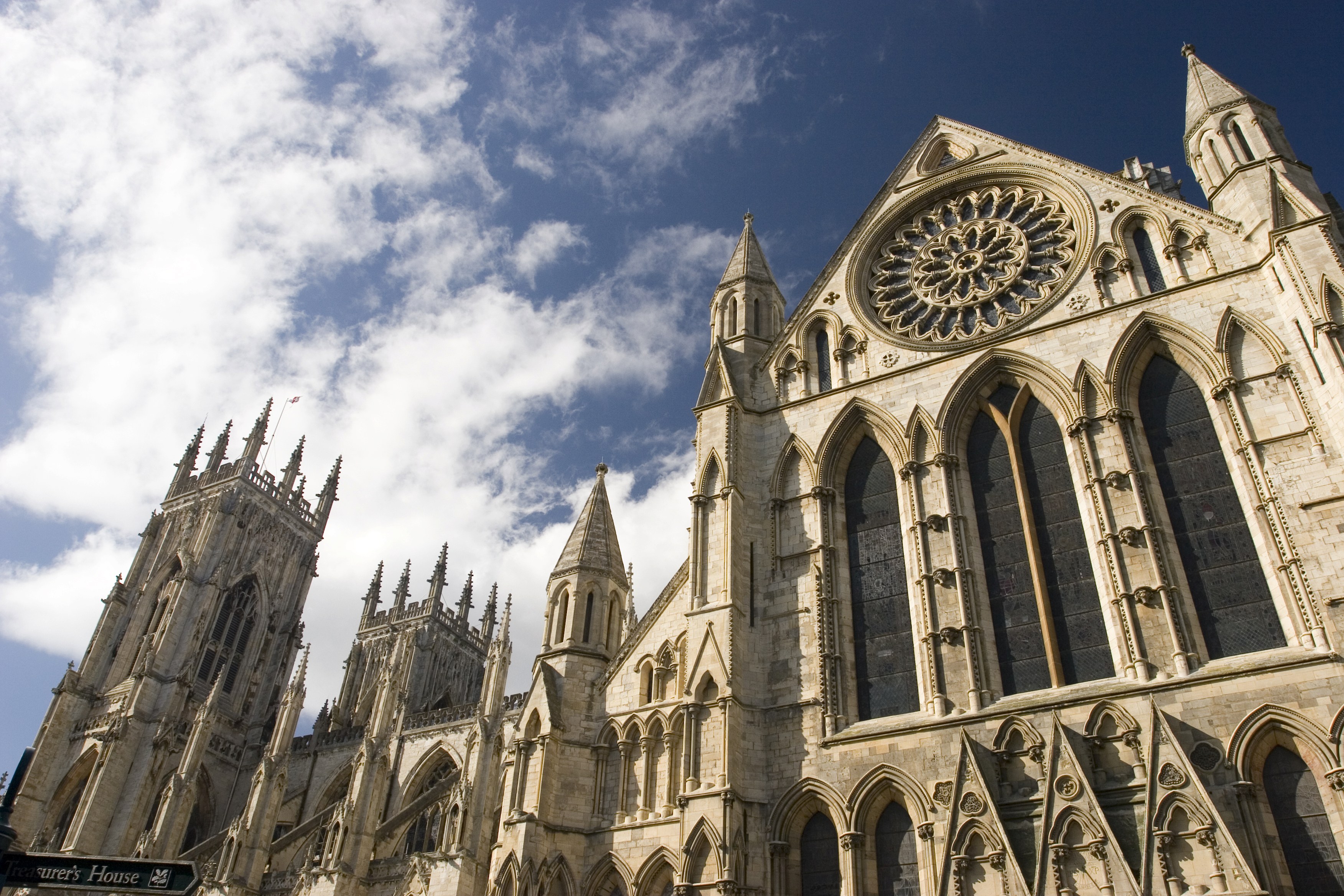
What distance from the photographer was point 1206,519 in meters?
13.9

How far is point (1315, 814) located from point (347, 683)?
55.4 metres

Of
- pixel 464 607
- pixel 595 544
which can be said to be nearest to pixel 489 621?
pixel 464 607

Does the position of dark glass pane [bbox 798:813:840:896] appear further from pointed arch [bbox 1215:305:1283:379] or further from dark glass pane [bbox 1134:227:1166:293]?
dark glass pane [bbox 1134:227:1166:293]

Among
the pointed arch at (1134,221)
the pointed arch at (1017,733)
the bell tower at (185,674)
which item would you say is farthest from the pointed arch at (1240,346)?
the bell tower at (185,674)

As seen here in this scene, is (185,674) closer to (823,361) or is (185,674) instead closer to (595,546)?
(595,546)

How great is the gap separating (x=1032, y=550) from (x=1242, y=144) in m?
8.11

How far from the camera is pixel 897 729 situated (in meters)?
13.8

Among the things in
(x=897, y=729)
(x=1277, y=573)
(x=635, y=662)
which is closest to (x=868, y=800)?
(x=897, y=729)

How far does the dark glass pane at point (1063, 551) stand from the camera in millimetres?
13711

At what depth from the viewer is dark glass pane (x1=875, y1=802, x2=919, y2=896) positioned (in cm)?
1295

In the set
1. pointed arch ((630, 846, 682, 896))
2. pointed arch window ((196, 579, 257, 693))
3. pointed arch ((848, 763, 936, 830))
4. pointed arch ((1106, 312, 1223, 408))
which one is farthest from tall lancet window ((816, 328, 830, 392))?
pointed arch window ((196, 579, 257, 693))

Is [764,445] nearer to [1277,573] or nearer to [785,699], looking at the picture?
[785,699]

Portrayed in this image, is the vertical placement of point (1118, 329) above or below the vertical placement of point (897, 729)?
above

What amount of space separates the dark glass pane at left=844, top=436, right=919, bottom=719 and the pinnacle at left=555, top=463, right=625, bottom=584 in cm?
459
